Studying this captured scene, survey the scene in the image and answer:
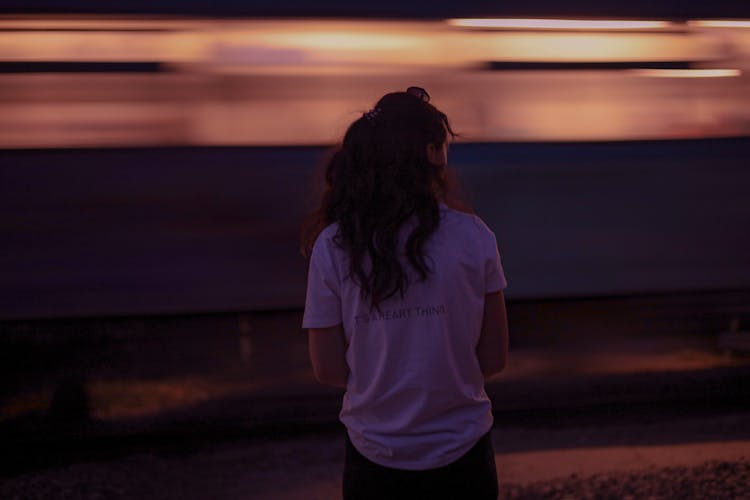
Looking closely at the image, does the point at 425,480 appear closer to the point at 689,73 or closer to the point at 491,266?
the point at 491,266

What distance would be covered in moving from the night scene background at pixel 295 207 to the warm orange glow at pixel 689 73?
17 millimetres

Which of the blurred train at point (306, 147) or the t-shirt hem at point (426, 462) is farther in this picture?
the blurred train at point (306, 147)

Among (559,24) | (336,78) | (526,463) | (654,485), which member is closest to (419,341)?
(654,485)

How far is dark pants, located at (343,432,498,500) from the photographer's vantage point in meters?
1.54

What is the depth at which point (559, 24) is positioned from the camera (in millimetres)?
4648

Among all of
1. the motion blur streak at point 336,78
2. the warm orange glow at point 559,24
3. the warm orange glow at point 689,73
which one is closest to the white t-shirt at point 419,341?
the motion blur streak at point 336,78

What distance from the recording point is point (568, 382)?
195 inches

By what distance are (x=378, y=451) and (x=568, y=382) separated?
11.9 ft

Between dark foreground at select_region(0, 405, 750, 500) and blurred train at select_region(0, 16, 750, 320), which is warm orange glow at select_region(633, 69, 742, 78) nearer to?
blurred train at select_region(0, 16, 750, 320)

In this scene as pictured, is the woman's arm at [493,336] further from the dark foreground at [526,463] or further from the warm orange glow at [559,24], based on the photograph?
the warm orange glow at [559,24]

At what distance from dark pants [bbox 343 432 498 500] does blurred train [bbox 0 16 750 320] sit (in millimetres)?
2630

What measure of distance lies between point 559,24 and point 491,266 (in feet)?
11.4

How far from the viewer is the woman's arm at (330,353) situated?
5.06 feet

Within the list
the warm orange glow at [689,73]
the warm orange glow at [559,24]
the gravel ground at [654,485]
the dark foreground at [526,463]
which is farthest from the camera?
the warm orange glow at [689,73]
